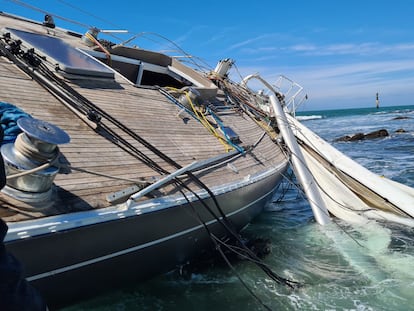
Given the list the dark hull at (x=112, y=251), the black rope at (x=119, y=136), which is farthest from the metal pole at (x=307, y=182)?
the dark hull at (x=112, y=251)

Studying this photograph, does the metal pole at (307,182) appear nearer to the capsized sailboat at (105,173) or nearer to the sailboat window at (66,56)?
→ the capsized sailboat at (105,173)

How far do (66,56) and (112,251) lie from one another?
4525mm

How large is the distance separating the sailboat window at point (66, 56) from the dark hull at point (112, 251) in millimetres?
3431

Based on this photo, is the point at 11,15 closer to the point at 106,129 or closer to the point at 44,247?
the point at 106,129

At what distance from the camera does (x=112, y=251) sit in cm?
407

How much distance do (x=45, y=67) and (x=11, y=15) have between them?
623cm

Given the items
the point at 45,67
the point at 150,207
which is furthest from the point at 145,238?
the point at 45,67

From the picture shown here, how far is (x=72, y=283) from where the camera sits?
12.7 feet

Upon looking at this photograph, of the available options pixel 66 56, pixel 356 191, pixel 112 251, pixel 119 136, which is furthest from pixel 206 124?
pixel 356 191

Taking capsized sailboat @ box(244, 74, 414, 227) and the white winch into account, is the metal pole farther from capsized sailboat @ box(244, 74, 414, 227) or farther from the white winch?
the white winch

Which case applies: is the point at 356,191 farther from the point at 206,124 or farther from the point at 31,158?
the point at 31,158

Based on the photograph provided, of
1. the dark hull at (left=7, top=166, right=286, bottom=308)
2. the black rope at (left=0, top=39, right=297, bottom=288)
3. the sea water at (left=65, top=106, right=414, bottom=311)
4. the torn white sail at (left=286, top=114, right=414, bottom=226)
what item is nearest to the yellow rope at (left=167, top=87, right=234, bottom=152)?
the dark hull at (left=7, top=166, right=286, bottom=308)

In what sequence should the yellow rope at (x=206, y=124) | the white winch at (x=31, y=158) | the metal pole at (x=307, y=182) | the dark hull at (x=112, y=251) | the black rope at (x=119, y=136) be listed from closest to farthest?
the white winch at (x=31, y=158)
the dark hull at (x=112, y=251)
the black rope at (x=119, y=136)
the yellow rope at (x=206, y=124)
the metal pole at (x=307, y=182)

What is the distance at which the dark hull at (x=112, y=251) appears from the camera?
346cm
